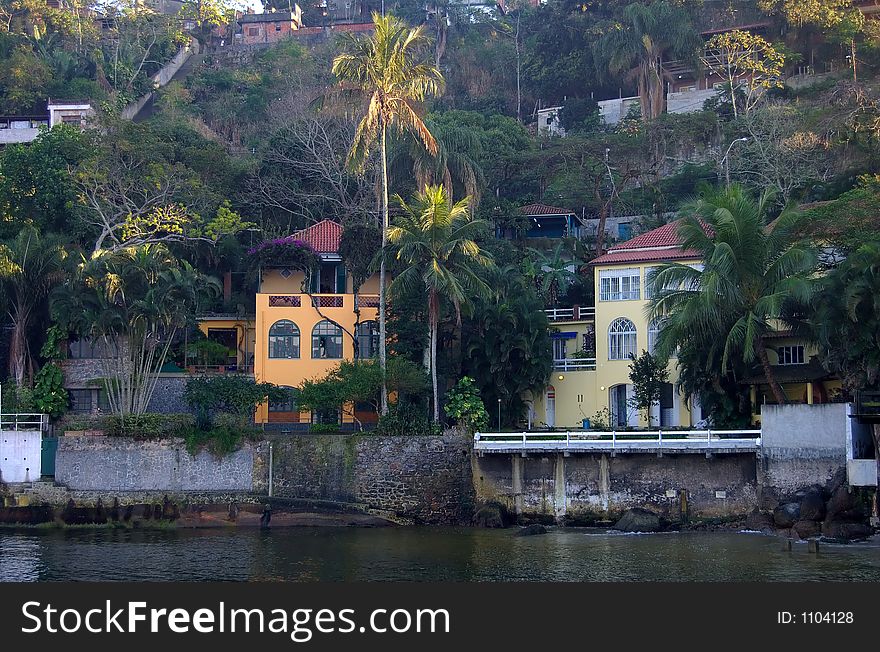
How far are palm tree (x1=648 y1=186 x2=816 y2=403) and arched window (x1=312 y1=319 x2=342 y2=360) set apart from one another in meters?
14.6

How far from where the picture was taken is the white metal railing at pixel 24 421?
49.6 meters

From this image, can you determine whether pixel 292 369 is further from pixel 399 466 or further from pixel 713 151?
pixel 713 151

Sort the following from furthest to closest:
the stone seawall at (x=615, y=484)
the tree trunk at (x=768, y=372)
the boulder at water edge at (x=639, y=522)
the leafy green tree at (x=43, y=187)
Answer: the leafy green tree at (x=43, y=187) < the tree trunk at (x=768, y=372) < the stone seawall at (x=615, y=484) < the boulder at water edge at (x=639, y=522)

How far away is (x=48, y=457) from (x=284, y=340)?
11315 millimetres

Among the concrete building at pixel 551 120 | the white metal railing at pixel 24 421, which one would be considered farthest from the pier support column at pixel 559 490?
the concrete building at pixel 551 120

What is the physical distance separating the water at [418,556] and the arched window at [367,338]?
10893 mm

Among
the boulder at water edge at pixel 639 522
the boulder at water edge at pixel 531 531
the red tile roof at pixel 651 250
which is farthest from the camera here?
the red tile roof at pixel 651 250

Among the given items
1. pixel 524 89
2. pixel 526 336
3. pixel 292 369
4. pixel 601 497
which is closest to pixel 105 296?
pixel 292 369

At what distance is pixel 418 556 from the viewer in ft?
127

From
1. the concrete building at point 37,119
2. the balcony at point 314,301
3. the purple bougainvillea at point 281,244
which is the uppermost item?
the concrete building at point 37,119

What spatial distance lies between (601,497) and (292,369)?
16052 millimetres

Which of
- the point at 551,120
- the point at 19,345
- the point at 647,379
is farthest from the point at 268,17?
the point at 647,379

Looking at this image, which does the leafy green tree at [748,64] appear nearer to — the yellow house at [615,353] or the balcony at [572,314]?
the yellow house at [615,353]

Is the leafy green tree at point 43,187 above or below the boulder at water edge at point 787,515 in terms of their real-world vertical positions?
above
